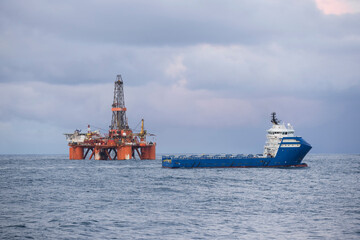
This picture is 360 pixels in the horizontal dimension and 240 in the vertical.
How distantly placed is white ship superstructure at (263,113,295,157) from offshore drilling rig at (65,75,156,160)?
57545 millimetres

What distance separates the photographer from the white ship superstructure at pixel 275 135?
293 ft

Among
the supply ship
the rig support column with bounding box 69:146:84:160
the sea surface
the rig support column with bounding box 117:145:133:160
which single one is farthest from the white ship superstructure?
the rig support column with bounding box 69:146:84:160

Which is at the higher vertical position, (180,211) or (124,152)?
(124,152)

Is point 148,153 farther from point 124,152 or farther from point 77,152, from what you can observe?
point 77,152

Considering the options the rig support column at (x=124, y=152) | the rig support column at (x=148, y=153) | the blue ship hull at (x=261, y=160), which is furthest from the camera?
the rig support column at (x=148, y=153)

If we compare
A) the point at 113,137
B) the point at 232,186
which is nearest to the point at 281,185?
the point at 232,186

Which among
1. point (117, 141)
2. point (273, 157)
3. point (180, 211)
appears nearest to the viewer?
point (180, 211)

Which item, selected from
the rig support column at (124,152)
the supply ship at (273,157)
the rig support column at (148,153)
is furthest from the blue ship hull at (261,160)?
the rig support column at (148,153)

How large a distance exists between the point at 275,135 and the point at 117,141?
61767 mm

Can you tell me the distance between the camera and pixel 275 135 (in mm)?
90125

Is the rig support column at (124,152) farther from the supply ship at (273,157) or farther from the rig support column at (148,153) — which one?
the supply ship at (273,157)

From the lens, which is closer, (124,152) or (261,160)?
(261,160)

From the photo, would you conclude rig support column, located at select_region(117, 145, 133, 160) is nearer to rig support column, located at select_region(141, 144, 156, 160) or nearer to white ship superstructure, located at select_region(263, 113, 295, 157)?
rig support column, located at select_region(141, 144, 156, 160)

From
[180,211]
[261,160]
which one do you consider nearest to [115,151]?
[261,160]
